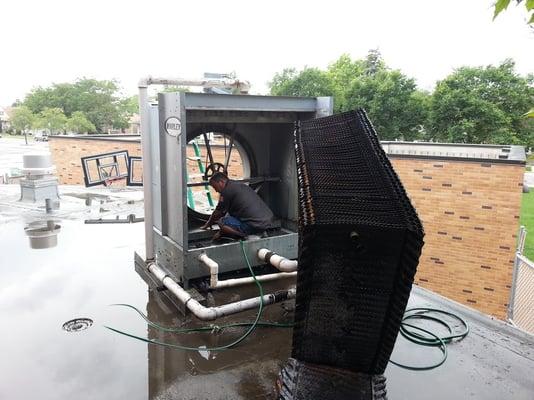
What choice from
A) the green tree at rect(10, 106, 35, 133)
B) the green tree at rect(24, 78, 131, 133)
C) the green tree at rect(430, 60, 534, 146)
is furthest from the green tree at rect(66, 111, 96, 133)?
the green tree at rect(430, 60, 534, 146)

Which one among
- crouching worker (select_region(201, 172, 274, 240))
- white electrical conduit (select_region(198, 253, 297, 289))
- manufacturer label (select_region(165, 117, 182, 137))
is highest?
manufacturer label (select_region(165, 117, 182, 137))

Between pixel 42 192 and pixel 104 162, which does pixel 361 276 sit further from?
pixel 104 162

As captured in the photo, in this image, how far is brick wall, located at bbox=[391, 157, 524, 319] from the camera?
7.77 metres

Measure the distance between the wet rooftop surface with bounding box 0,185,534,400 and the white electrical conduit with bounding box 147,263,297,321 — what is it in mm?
247

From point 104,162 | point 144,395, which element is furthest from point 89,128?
point 144,395

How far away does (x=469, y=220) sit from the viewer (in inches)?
320

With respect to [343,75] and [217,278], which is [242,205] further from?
[343,75]

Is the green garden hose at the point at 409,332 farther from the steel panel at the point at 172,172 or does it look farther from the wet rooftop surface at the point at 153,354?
the steel panel at the point at 172,172

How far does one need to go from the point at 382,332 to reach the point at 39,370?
9.25 ft

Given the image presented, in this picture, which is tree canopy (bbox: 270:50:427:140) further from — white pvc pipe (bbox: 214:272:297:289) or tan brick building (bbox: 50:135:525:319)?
white pvc pipe (bbox: 214:272:297:289)

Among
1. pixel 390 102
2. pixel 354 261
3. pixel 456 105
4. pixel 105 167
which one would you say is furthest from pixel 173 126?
pixel 390 102

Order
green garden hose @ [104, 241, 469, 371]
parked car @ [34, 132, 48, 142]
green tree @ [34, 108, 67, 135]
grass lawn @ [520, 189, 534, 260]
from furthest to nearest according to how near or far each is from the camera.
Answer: parked car @ [34, 132, 48, 142]
green tree @ [34, 108, 67, 135]
grass lawn @ [520, 189, 534, 260]
green garden hose @ [104, 241, 469, 371]

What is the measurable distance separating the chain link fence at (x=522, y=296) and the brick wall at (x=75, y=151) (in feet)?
39.9

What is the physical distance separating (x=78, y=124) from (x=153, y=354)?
36.1 meters
